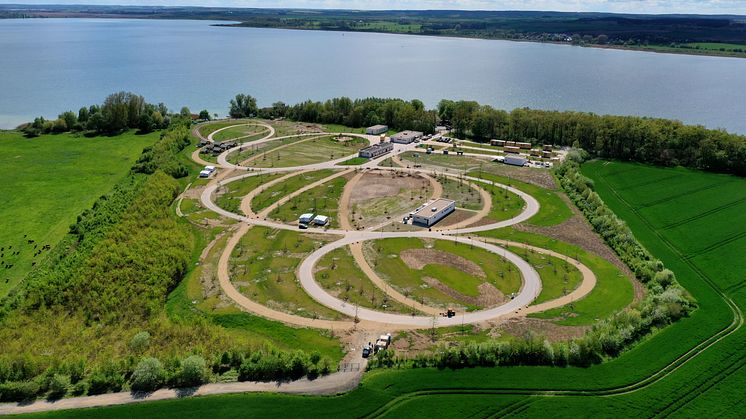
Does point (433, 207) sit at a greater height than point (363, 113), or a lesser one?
lesser

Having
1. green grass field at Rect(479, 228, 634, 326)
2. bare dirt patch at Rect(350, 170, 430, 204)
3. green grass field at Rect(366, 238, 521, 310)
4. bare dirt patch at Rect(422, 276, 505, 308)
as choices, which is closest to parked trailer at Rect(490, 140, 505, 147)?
bare dirt patch at Rect(350, 170, 430, 204)

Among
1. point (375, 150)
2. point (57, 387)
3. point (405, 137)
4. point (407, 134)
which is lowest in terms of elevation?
point (57, 387)

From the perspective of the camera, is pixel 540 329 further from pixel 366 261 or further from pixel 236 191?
pixel 236 191

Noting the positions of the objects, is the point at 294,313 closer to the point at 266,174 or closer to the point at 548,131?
the point at 266,174

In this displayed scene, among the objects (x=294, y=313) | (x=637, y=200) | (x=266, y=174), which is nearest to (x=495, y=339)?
(x=294, y=313)

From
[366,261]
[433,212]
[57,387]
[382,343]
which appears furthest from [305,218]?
[57,387]

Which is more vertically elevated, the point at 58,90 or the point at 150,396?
the point at 58,90

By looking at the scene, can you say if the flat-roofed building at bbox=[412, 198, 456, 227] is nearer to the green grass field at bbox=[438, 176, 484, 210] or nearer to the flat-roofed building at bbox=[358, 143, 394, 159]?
the green grass field at bbox=[438, 176, 484, 210]

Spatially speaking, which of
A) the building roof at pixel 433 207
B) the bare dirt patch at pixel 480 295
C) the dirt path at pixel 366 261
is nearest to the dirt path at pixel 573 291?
the bare dirt patch at pixel 480 295
